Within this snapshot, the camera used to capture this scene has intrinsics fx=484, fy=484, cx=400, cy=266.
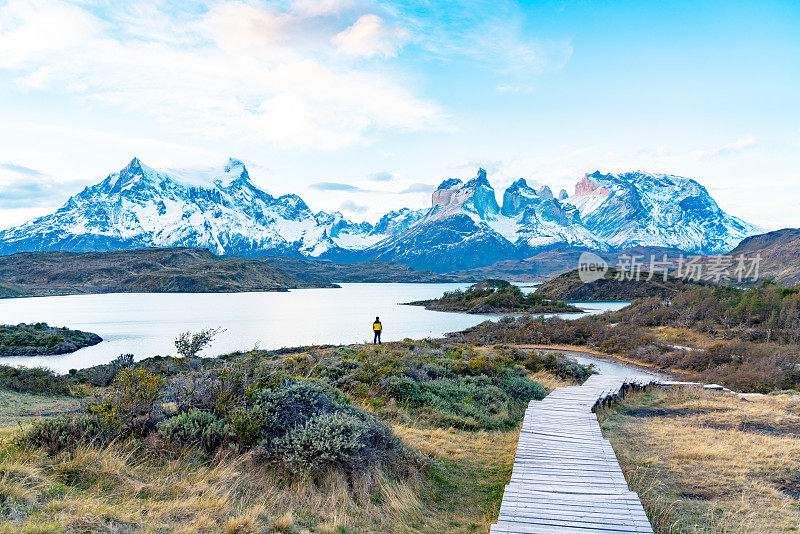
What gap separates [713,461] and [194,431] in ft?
33.1

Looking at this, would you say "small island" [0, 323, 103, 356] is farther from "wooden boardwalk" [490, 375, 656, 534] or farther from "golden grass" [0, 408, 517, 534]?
"wooden boardwalk" [490, 375, 656, 534]

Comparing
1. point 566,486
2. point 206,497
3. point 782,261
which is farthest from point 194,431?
point 782,261

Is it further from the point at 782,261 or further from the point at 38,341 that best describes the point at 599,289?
the point at 38,341

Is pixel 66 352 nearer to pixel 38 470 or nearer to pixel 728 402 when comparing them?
pixel 38 470

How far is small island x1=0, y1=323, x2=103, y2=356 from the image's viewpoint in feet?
131

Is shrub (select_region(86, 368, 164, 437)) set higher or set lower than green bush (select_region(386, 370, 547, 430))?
higher

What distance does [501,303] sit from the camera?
86.4m

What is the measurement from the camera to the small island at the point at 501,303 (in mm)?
82750

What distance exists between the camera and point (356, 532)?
629 centimetres

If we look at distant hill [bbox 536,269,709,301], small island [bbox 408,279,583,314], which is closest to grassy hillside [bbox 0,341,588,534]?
small island [bbox 408,279,583,314]

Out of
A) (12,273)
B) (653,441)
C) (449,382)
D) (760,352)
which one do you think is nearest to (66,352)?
(449,382)

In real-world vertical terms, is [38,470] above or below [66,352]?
above

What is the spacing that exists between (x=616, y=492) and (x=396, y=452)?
143 inches

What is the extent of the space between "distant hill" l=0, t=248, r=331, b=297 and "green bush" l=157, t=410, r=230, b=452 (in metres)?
150
